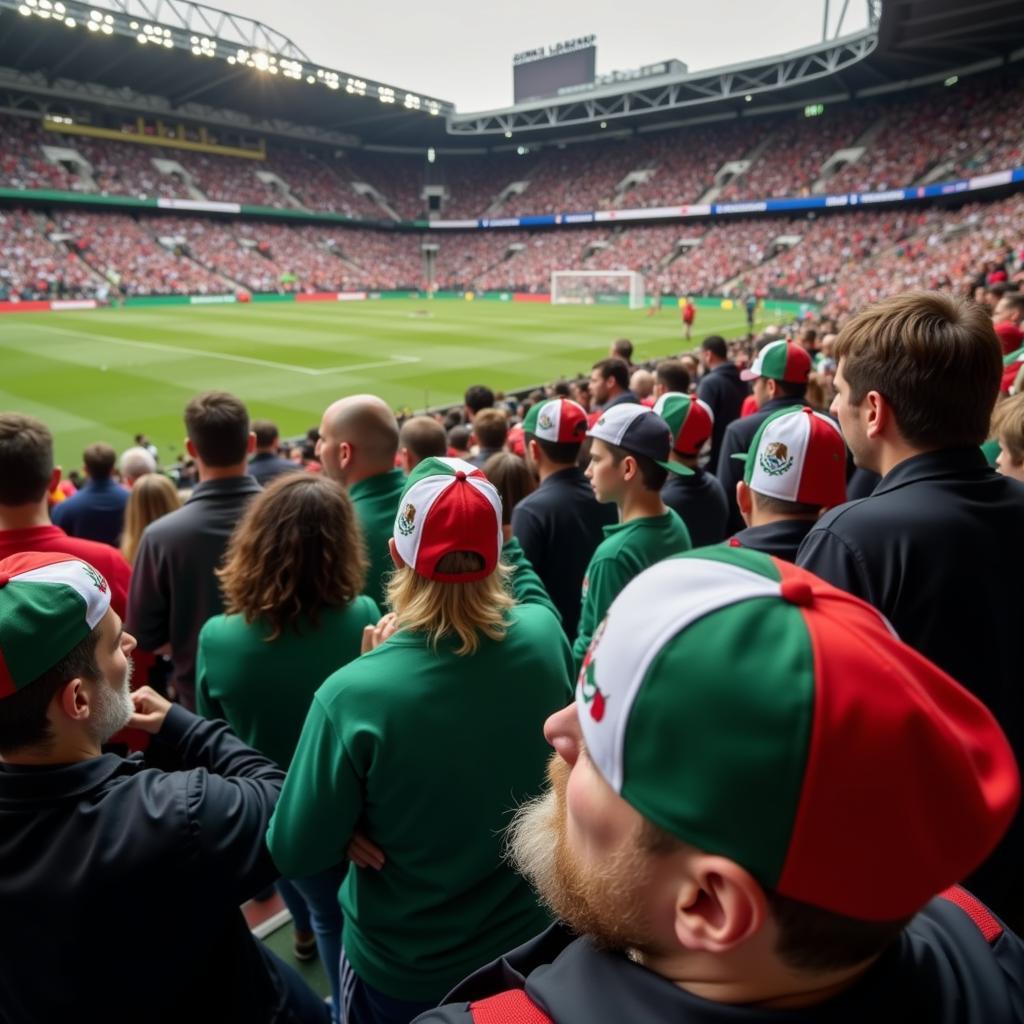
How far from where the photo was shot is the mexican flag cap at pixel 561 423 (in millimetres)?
4824

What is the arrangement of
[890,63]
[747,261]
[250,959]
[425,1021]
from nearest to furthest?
[425,1021], [250,959], [890,63], [747,261]

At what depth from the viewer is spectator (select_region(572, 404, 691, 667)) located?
384cm

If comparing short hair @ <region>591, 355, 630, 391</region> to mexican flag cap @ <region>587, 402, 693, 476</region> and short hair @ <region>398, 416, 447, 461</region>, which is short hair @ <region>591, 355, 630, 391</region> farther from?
mexican flag cap @ <region>587, 402, 693, 476</region>

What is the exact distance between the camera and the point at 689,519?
515 centimetres

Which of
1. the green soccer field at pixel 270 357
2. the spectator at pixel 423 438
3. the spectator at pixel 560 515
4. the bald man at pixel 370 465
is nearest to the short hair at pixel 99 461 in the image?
the spectator at pixel 423 438

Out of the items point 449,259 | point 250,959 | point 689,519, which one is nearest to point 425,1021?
point 250,959

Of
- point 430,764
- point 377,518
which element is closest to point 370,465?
point 377,518

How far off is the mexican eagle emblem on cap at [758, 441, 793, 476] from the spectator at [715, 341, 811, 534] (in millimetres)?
2828

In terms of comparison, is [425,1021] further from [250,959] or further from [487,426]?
[487,426]

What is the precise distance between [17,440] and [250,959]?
3166 mm

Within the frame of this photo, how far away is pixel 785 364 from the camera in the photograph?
6.25 metres

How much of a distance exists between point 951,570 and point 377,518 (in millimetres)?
2987

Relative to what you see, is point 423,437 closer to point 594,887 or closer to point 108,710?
point 108,710

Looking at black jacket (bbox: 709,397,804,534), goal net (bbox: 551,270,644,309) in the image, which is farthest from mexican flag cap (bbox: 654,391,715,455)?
goal net (bbox: 551,270,644,309)
